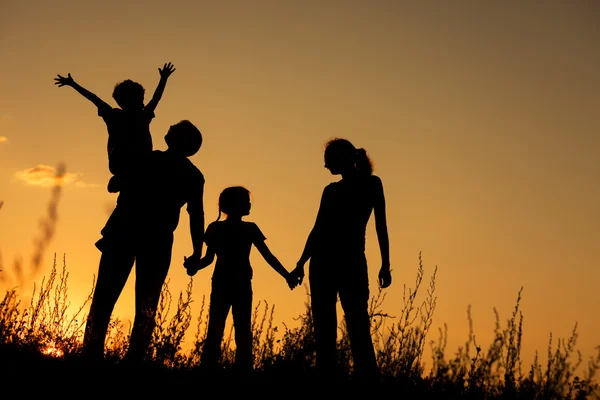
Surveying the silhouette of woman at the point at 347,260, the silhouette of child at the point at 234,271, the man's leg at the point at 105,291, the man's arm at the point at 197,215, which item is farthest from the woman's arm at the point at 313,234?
the man's leg at the point at 105,291

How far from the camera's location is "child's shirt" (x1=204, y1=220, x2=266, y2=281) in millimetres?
6335

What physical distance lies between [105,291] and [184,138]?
1399mm

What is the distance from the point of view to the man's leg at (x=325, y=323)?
5.35 metres

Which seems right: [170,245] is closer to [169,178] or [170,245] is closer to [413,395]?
[169,178]

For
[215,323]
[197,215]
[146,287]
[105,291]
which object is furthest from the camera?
[215,323]

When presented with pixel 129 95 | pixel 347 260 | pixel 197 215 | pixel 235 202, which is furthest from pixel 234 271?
pixel 129 95

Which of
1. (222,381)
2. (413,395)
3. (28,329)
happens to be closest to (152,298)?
(222,381)

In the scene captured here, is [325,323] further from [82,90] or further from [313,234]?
[82,90]

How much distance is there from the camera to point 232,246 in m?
6.39

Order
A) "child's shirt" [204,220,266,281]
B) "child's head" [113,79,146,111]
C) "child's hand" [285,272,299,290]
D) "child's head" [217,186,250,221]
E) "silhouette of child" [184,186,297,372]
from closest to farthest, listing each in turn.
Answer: "child's head" [113,79,146,111] → "child's hand" [285,272,299,290] → "silhouette of child" [184,186,297,372] → "child's shirt" [204,220,266,281] → "child's head" [217,186,250,221]

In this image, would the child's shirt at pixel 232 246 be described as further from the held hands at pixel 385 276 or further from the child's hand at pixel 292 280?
the held hands at pixel 385 276

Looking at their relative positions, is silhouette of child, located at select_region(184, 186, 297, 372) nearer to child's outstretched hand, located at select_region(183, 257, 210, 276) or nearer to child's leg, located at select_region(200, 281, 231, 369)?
child's leg, located at select_region(200, 281, 231, 369)

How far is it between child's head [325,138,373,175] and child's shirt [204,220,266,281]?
1.25 m

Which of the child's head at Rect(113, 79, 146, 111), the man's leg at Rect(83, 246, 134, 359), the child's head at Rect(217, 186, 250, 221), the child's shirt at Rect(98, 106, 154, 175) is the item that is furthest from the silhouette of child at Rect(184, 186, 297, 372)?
the child's head at Rect(113, 79, 146, 111)
